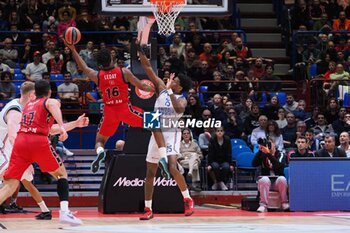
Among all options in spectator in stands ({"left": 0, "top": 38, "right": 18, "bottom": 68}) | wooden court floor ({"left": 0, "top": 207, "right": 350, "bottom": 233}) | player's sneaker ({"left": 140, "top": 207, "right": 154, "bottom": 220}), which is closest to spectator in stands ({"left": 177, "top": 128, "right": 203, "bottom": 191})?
wooden court floor ({"left": 0, "top": 207, "right": 350, "bottom": 233})

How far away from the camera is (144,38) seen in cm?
1353

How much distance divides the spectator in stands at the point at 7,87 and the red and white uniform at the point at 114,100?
623 centimetres

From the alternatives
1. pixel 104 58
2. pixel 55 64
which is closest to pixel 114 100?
pixel 104 58

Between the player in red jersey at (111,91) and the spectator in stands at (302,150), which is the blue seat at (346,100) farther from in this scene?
the player in red jersey at (111,91)

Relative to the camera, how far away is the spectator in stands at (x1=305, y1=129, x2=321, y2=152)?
17469 millimetres

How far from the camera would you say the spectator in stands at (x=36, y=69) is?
19.9 metres

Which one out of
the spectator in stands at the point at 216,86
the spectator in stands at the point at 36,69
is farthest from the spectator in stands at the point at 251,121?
the spectator in stands at the point at 36,69

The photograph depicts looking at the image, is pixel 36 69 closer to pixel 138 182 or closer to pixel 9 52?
pixel 9 52

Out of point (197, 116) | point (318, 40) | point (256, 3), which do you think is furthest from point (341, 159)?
point (256, 3)

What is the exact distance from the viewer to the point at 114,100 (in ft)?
43.0

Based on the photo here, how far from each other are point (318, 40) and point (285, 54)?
1786mm

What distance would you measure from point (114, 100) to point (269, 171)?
14.0 ft

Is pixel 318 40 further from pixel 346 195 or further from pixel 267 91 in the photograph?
pixel 346 195

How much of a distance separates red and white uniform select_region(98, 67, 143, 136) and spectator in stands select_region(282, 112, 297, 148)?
18.6ft
